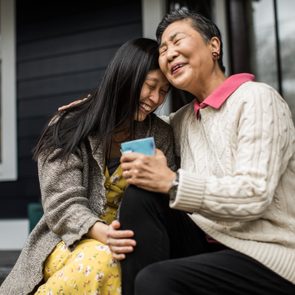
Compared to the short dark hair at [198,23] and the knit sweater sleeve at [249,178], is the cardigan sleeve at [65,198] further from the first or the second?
the short dark hair at [198,23]

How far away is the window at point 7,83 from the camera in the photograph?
4121 mm

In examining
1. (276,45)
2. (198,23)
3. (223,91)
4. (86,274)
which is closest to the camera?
(86,274)

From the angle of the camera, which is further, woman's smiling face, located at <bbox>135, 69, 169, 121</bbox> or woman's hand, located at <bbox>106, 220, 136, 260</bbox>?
woman's smiling face, located at <bbox>135, 69, 169, 121</bbox>

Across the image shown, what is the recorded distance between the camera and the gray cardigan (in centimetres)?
159

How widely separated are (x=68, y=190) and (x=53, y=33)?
2686 millimetres

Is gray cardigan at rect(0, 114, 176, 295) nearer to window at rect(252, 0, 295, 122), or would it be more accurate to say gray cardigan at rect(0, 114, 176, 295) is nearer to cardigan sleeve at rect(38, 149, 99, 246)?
cardigan sleeve at rect(38, 149, 99, 246)

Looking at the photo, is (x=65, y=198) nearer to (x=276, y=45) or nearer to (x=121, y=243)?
(x=121, y=243)

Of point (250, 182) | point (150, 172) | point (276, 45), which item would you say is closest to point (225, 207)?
point (250, 182)

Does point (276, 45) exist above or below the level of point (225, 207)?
above

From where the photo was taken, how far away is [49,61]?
4.08m

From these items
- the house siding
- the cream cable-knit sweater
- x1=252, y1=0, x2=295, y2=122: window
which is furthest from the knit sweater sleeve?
the house siding

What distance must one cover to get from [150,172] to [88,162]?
0.44 meters

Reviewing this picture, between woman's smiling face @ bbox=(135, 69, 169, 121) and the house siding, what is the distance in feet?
7.04

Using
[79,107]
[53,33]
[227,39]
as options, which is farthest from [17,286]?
[53,33]
